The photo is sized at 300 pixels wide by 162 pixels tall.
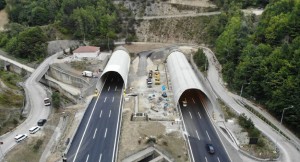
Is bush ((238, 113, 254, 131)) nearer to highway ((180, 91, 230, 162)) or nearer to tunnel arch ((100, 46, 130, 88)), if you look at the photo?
highway ((180, 91, 230, 162))

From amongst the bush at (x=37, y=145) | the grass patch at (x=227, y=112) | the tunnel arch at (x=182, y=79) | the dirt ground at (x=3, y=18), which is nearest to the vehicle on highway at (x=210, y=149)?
the grass patch at (x=227, y=112)

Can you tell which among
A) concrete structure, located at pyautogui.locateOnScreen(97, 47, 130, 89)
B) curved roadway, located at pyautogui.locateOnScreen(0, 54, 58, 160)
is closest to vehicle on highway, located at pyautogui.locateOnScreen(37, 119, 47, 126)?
curved roadway, located at pyautogui.locateOnScreen(0, 54, 58, 160)

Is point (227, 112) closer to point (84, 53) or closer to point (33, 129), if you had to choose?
point (33, 129)

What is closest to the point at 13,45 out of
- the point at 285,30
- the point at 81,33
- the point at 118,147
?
the point at 81,33

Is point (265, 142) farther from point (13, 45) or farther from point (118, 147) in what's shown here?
point (13, 45)

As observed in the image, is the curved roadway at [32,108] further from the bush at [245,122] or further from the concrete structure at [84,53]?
the bush at [245,122]
